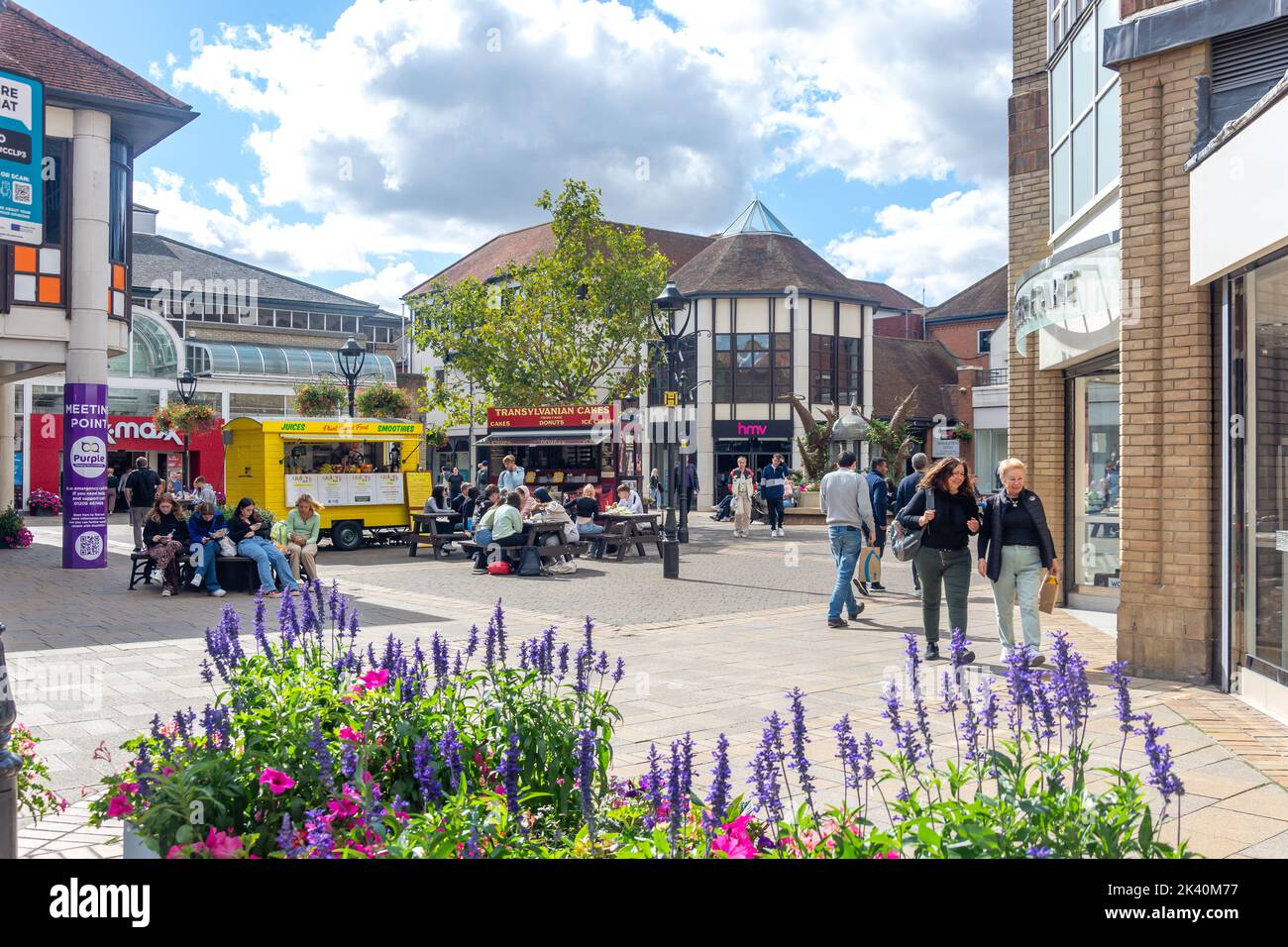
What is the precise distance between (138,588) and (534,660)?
39.2 ft

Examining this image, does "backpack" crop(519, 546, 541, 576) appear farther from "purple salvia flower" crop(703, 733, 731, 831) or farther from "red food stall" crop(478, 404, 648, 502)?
"purple salvia flower" crop(703, 733, 731, 831)

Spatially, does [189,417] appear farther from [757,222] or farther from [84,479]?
[757,222]

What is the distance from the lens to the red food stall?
86.0 feet

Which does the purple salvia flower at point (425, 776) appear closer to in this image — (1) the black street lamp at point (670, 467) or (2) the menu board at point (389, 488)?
(1) the black street lamp at point (670, 467)

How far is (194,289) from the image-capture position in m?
56.3

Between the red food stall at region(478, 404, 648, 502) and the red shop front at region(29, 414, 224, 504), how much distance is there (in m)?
15.4

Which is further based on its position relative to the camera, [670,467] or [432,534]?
[670,467]

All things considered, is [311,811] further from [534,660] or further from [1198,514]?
[1198,514]

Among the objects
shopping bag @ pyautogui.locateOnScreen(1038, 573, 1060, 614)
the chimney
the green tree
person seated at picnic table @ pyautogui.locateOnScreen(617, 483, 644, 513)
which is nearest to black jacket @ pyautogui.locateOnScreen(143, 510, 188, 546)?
person seated at picnic table @ pyautogui.locateOnScreen(617, 483, 644, 513)

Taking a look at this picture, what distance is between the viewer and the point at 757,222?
51.8 metres

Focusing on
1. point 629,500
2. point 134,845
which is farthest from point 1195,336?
point 629,500

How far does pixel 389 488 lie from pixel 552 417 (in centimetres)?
551

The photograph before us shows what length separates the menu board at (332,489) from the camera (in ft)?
69.8
